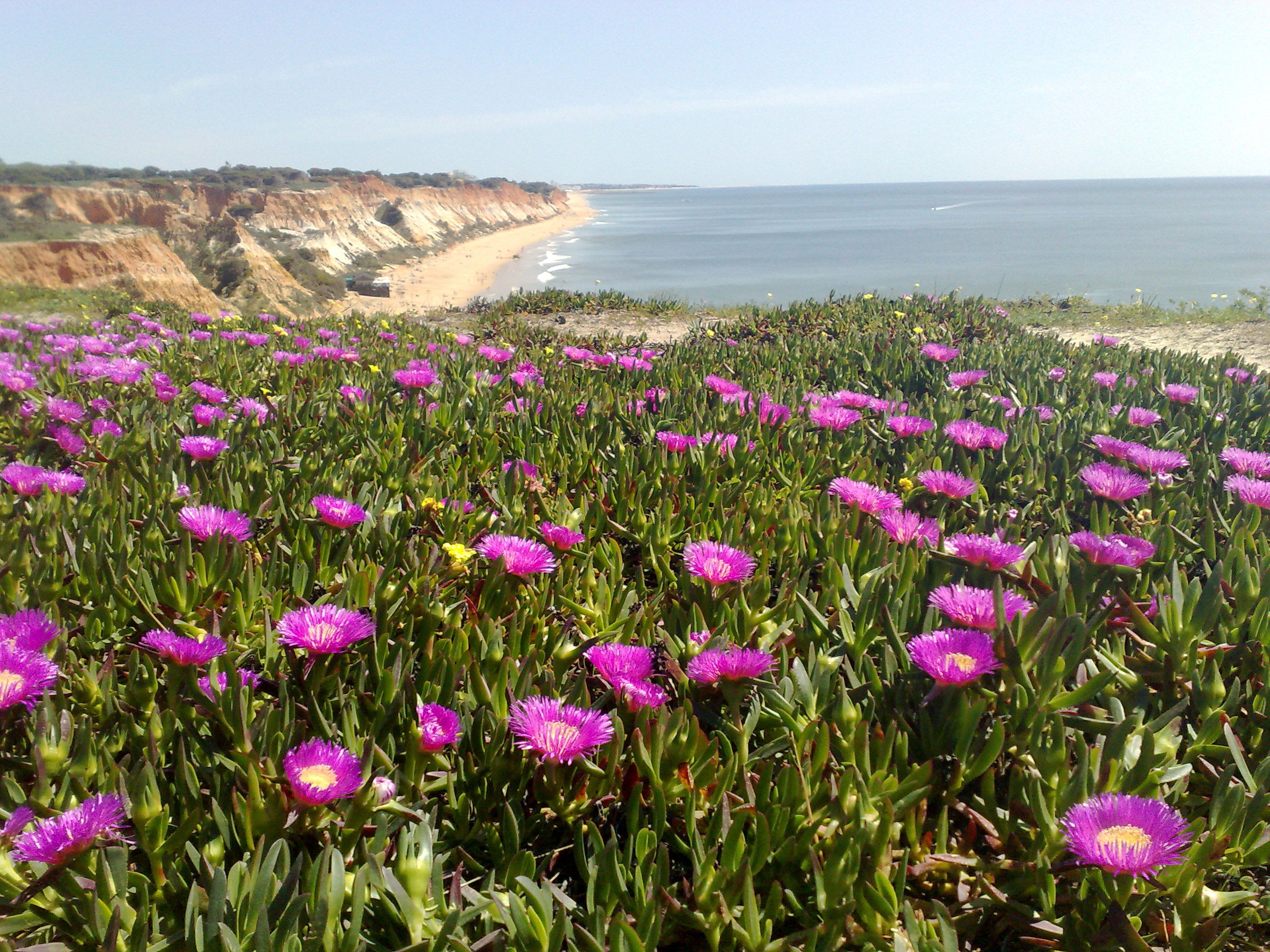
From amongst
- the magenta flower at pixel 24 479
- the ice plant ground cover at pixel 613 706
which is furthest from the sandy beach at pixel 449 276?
the ice plant ground cover at pixel 613 706

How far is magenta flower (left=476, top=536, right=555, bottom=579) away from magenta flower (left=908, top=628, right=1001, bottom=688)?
0.66 m

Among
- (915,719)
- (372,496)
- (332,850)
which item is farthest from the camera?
(372,496)

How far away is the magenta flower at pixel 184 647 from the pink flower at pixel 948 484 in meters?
1.54

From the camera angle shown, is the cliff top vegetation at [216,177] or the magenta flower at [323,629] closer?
the magenta flower at [323,629]

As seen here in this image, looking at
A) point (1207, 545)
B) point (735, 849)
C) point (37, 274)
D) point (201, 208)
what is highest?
point (201, 208)

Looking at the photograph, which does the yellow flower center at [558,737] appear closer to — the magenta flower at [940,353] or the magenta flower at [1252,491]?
the magenta flower at [1252,491]

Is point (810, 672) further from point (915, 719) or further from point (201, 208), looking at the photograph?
point (201, 208)

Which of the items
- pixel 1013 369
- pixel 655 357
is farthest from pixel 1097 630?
pixel 655 357

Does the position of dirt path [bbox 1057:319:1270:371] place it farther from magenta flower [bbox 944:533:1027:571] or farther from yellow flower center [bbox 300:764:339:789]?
yellow flower center [bbox 300:764:339:789]

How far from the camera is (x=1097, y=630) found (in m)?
1.43

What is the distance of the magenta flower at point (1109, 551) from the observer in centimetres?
145

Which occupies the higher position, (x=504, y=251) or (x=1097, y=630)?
(x=504, y=251)

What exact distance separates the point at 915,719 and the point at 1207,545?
3.25ft

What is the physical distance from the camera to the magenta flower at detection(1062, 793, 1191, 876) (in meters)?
0.90
